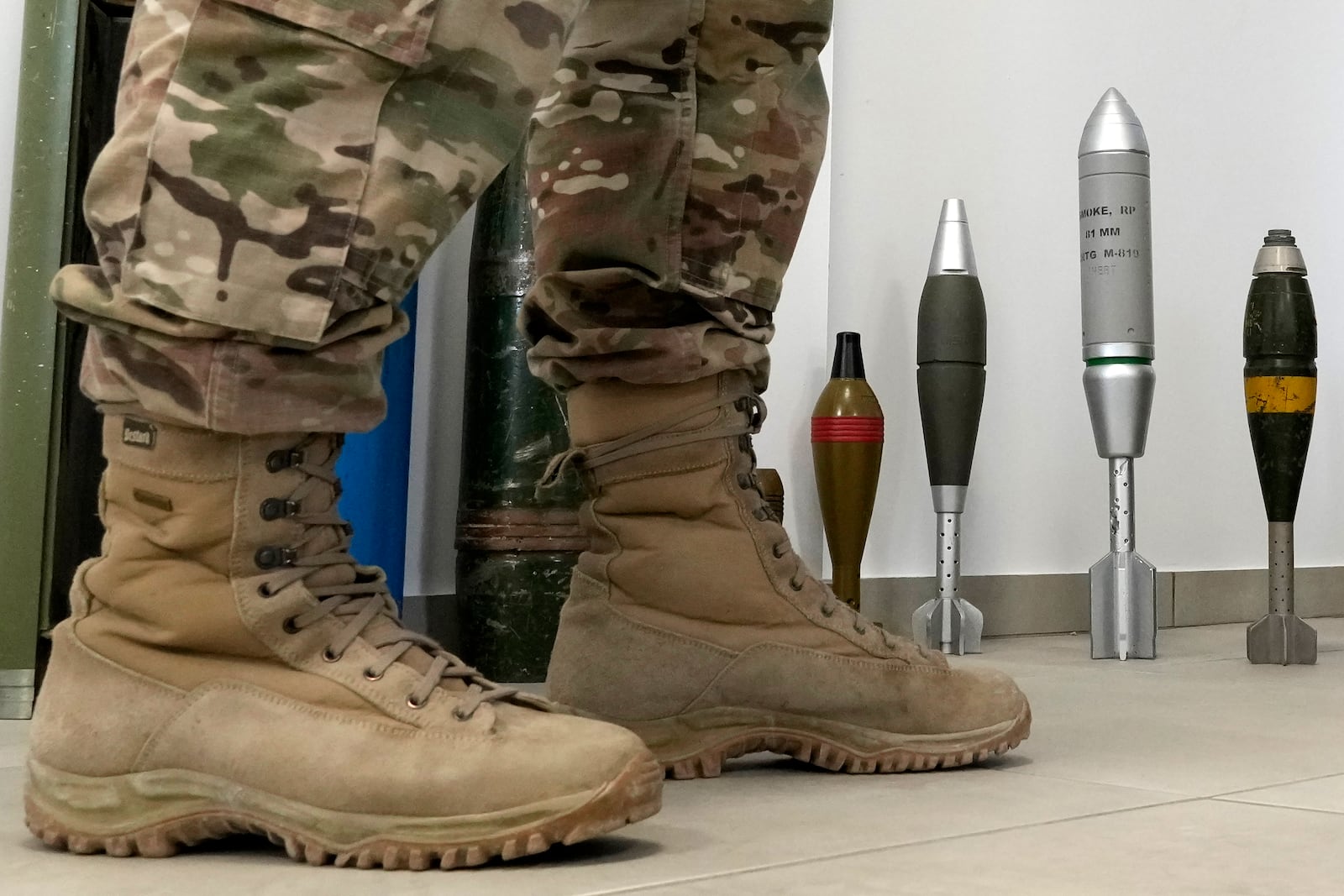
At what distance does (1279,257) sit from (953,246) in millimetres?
461

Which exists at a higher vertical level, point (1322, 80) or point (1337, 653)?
point (1322, 80)

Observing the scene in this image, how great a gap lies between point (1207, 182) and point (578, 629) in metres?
2.14

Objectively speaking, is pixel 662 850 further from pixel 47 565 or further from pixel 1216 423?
pixel 1216 423

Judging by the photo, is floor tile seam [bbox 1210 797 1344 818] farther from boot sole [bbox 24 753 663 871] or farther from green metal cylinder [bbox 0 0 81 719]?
green metal cylinder [bbox 0 0 81 719]

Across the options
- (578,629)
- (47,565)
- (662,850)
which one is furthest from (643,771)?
(47,565)

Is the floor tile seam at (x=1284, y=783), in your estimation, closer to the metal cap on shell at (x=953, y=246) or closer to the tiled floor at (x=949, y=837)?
the tiled floor at (x=949, y=837)

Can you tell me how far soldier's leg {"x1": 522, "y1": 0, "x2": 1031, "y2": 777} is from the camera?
39.2 inches

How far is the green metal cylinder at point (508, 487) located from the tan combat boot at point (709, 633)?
0.62m

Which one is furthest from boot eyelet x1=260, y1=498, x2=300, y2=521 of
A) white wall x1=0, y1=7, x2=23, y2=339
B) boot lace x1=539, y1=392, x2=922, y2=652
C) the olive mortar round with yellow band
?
the olive mortar round with yellow band

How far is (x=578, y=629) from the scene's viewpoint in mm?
1027

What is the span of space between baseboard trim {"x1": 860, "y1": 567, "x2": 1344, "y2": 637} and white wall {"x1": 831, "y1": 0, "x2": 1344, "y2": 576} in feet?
0.11

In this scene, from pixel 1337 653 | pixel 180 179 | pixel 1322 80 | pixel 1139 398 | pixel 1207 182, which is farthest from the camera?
pixel 1322 80

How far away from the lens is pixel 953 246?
2.07 meters

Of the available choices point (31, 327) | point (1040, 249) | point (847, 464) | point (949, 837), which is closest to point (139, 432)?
point (949, 837)
